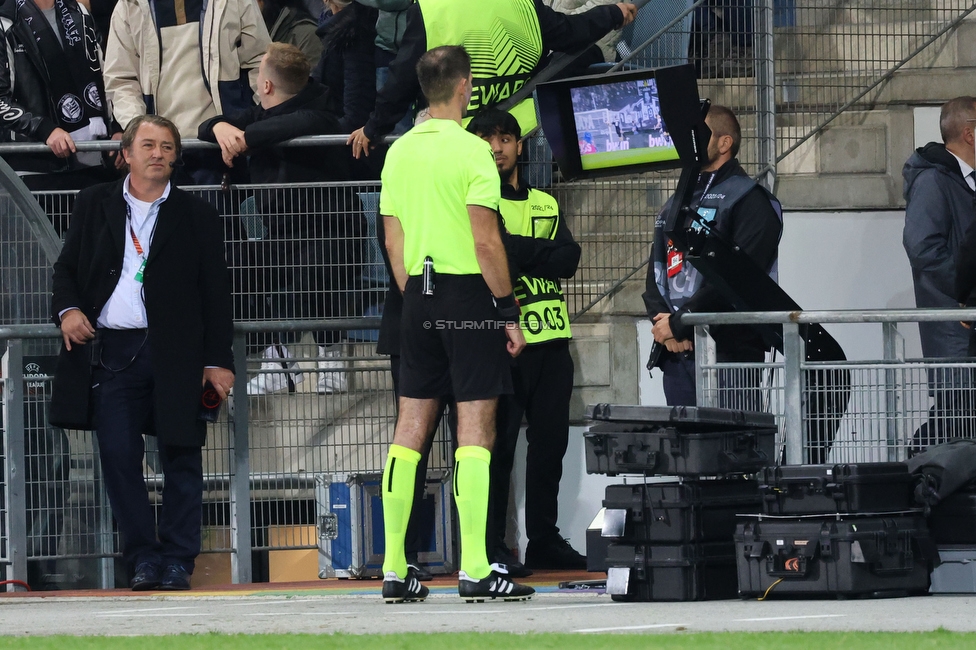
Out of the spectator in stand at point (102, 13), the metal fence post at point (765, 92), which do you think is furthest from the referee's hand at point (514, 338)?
the spectator in stand at point (102, 13)

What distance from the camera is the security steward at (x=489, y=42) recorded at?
28.0ft

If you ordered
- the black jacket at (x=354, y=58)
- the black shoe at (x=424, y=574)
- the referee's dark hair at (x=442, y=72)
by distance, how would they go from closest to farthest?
the referee's dark hair at (x=442, y=72), the black shoe at (x=424, y=574), the black jacket at (x=354, y=58)

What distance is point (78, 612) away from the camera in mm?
6867

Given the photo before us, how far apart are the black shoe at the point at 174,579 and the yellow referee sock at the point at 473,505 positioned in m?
1.90

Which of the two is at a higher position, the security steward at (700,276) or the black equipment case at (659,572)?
the security steward at (700,276)

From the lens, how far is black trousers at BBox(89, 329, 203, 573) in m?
8.20

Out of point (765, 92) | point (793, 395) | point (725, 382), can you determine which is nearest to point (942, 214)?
point (765, 92)

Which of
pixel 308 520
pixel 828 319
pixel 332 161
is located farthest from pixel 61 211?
pixel 828 319

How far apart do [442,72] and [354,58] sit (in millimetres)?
2689

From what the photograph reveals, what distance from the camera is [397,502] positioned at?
6.95 m

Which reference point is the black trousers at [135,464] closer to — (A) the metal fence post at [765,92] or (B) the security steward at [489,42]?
(B) the security steward at [489,42]

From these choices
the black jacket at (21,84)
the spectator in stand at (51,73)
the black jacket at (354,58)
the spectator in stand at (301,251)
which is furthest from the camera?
the spectator in stand at (51,73)

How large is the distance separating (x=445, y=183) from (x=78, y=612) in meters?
2.31

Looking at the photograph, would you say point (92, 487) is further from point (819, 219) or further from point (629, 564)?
point (819, 219)
